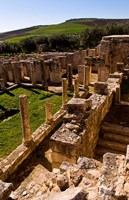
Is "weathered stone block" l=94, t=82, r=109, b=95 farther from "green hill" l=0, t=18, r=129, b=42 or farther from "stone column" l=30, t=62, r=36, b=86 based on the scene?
"green hill" l=0, t=18, r=129, b=42

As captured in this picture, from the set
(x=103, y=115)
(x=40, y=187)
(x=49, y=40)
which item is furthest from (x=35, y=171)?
(x=49, y=40)

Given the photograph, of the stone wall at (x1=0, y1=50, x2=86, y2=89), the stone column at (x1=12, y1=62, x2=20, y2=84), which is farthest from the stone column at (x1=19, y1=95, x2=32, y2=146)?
the stone column at (x1=12, y1=62, x2=20, y2=84)

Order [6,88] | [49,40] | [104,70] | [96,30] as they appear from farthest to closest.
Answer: [49,40] → [96,30] → [6,88] → [104,70]

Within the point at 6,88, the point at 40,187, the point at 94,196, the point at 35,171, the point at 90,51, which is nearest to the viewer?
the point at 94,196

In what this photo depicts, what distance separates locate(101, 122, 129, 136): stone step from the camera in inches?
359

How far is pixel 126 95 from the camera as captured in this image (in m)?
14.0

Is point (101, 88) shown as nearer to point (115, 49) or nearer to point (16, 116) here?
point (16, 116)

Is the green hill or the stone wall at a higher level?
the green hill

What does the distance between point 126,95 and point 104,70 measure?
19.8 feet

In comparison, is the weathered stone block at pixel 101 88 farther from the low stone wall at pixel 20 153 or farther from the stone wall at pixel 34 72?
the stone wall at pixel 34 72

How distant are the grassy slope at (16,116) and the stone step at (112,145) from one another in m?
5.27

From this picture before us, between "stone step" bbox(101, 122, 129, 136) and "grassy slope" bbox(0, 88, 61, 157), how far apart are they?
5382mm

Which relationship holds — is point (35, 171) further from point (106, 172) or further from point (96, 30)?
point (96, 30)

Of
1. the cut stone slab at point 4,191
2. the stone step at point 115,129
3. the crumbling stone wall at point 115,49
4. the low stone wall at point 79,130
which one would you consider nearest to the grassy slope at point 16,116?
the low stone wall at point 79,130
